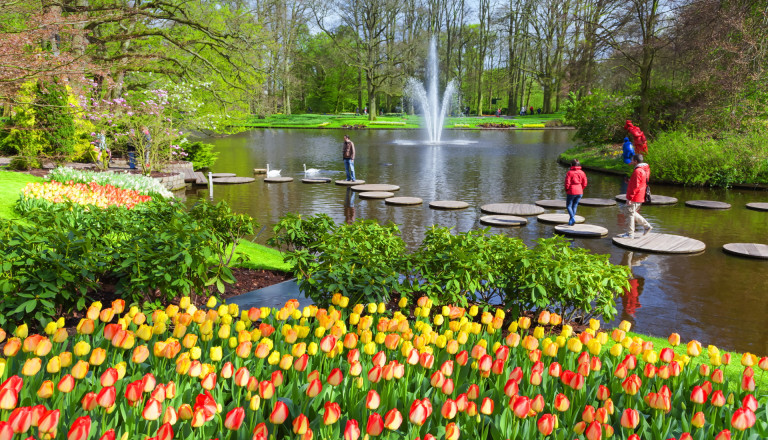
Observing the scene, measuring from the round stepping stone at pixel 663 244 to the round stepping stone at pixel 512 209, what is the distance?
9.85ft

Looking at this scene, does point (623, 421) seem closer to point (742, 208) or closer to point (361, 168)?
point (742, 208)

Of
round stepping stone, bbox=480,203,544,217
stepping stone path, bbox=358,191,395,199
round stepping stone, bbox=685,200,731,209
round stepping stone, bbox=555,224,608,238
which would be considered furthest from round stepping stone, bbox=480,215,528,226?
round stepping stone, bbox=685,200,731,209

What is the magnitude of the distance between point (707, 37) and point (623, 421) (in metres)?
24.0

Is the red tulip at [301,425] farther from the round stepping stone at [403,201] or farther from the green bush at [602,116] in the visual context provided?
the green bush at [602,116]

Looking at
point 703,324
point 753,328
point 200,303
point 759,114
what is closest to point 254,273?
point 200,303

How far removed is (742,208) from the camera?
51.3ft

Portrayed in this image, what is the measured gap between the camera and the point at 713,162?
19453 millimetres

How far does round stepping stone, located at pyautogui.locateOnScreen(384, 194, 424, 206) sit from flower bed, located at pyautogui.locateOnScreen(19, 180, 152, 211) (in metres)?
6.38

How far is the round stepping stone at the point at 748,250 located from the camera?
33.4 ft

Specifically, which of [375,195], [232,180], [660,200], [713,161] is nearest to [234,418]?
[375,195]

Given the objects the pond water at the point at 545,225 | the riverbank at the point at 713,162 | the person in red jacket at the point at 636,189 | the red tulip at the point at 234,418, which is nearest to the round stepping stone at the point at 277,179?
the pond water at the point at 545,225

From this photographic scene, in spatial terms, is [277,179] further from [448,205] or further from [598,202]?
[598,202]

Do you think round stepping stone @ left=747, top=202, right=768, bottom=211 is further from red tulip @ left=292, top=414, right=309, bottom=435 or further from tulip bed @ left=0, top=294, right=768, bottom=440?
red tulip @ left=292, top=414, right=309, bottom=435

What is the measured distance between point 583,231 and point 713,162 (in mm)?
10131
